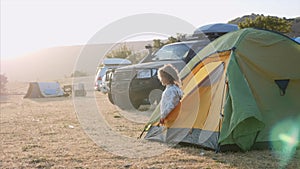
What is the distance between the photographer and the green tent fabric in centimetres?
575

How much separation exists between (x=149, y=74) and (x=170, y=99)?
157 inches

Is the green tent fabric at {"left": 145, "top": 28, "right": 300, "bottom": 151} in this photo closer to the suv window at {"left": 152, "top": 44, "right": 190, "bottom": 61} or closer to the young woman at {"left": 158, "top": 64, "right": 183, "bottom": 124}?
the young woman at {"left": 158, "top": 64, "right": 183, "bottom": 124}

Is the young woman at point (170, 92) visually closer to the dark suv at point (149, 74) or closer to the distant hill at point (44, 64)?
the dark suv at point (149, 74)

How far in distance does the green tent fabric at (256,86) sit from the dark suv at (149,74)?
358cm

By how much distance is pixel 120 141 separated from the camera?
23.1 feet

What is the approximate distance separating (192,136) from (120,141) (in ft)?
4.49

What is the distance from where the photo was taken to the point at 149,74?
419 inches

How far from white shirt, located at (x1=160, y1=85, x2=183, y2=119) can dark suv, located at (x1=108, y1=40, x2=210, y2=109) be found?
10.7 feet

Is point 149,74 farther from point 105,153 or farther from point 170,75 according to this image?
point 105,153

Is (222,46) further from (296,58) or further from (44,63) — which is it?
(44,63)

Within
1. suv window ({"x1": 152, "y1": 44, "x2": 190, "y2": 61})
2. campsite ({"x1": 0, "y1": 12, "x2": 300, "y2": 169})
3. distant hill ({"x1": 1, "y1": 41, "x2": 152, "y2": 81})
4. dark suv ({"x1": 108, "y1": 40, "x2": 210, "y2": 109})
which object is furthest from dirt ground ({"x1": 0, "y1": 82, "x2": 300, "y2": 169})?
distant hill ({"x1": 1, "y1": 41, "x2": 152, "y2": 81})

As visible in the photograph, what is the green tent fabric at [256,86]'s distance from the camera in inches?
226

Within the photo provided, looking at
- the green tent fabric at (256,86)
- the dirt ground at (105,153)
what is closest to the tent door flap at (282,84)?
the green tent fabric at (256,86)

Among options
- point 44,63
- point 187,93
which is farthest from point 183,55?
point 44,63
